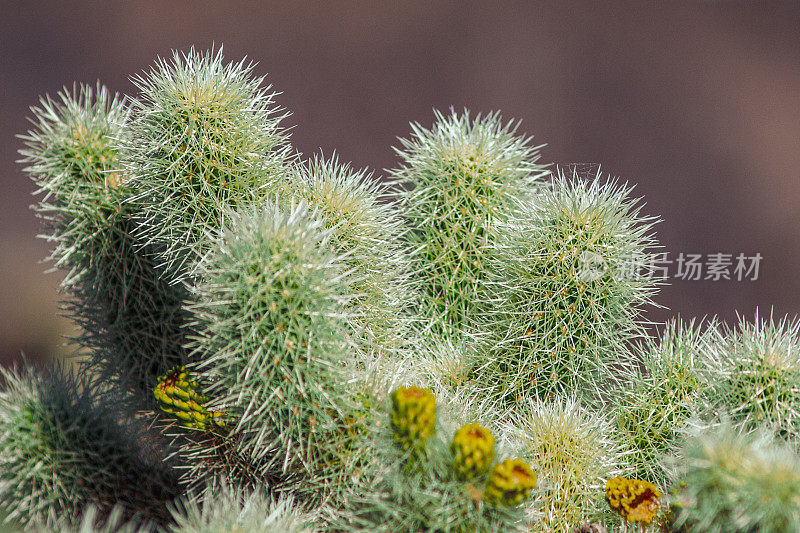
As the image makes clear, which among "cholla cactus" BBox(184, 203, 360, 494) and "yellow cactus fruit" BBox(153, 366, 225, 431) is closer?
"cholla cactus" BBox(184, 203, 360, 494)

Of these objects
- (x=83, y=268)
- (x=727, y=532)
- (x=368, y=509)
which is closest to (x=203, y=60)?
(x=83, y=268)

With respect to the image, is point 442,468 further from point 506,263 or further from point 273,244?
point 506,263

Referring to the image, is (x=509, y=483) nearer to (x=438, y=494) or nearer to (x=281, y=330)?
(x=438, y=494)

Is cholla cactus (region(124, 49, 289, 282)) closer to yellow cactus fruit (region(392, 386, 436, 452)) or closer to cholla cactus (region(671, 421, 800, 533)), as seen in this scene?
yellow cactus fruit (region(392, 386, 436, 452))

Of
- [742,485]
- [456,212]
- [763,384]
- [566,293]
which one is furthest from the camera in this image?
[456,212]

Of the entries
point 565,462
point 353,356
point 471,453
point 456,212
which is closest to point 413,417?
point 471,453

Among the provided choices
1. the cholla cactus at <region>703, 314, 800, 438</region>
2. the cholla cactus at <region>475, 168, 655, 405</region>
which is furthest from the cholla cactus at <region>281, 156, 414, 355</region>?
the cholla cactus at <region>703, 314, 800, 438</region>

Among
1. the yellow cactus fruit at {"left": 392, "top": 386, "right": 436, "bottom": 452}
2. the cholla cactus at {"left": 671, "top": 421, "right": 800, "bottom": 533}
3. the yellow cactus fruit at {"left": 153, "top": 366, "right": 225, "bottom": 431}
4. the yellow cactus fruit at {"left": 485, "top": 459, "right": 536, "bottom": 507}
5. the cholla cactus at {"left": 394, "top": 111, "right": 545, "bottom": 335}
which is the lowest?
the yellow cactus fruit at {"left": 153, "top": 366, "right": 225, "bottom": 431}

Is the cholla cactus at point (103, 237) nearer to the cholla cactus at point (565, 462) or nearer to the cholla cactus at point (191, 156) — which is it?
the cholla cactus at point (191, 156)
